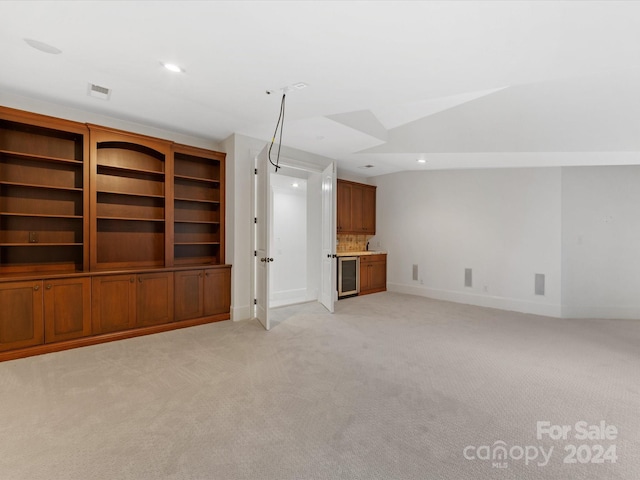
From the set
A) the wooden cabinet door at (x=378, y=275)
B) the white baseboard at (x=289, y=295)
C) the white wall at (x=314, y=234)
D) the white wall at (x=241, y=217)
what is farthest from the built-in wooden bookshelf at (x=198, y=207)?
the wooden cabinet door at (x=378, y=275)

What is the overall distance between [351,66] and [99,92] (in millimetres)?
2633

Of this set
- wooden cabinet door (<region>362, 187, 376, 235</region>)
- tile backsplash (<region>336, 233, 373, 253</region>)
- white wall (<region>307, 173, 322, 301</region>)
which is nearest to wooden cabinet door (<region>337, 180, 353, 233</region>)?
tile backsplash (<region>336, 233, 373, 253</region>)

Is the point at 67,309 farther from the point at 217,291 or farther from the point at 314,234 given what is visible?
the point at 314,234

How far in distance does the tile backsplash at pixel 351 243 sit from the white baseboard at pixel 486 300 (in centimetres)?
125

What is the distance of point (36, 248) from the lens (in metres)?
3.63

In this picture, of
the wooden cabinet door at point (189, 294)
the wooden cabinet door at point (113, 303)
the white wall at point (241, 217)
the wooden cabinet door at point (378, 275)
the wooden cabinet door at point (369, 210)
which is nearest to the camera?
the wooden cabinet door at point (113, 303)

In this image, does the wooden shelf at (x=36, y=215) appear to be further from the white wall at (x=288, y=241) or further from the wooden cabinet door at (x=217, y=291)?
the white wall at (x=288, y=241)

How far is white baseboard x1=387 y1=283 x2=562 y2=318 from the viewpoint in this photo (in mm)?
5309

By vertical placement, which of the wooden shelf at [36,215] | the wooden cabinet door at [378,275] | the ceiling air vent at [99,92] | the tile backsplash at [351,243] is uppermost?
the ceiling air vent at [99,92]

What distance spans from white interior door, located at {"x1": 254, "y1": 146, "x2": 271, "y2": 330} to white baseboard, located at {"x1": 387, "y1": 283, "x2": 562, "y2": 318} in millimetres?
3732

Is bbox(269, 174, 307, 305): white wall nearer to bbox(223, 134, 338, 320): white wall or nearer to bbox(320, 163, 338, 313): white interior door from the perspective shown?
bbox(320, 163, 338, 313): white interior door

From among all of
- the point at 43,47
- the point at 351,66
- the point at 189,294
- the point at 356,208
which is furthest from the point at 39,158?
the point at 356,208

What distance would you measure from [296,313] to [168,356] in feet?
7.39

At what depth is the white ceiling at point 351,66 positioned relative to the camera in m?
1.95
